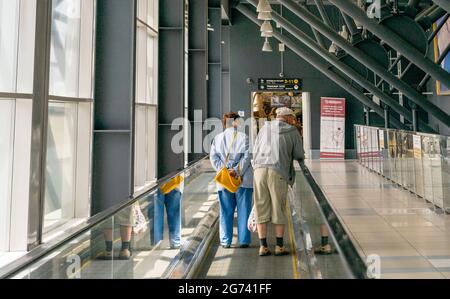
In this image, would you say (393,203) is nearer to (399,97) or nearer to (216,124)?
(216,124)

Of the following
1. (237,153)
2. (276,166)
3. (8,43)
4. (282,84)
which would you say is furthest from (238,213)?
(282,84)

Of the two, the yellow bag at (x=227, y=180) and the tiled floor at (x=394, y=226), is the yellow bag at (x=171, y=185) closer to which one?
the yellow bag at (x=227, y=180)

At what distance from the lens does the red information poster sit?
2192 centimetres

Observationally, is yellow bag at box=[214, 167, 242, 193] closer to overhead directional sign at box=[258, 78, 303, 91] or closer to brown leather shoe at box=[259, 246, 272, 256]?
brown leather shoe at box=[259, 246, 272, 256]

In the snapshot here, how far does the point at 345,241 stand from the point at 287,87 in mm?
21152

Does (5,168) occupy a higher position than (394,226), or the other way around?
(5,168)

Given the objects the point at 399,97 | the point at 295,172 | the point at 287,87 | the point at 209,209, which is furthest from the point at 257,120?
the point at 295,172

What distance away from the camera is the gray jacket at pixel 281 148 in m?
5.48

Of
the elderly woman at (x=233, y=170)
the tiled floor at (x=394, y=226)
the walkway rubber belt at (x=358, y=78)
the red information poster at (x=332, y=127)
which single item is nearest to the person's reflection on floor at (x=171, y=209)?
the elderly woman at (x=233, y=170)

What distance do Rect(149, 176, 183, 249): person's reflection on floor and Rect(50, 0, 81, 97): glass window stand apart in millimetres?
2556

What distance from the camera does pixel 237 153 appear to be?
6.21m

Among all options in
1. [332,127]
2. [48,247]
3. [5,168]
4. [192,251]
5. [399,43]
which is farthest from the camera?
[332,127]

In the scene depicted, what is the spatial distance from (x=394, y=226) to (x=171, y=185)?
4571 mm

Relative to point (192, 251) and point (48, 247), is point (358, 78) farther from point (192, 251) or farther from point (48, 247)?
point (48, 247)
